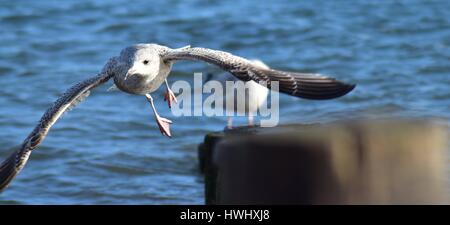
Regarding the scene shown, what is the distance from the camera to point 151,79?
7531 millimetres

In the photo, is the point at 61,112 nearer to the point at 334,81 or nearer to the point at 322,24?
the point at 334,81

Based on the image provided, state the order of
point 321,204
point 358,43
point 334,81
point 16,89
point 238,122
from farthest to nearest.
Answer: point 358,43
point 16,89
point 238,122
point 334,81
point 321,204

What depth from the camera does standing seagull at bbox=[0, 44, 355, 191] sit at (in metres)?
6.67

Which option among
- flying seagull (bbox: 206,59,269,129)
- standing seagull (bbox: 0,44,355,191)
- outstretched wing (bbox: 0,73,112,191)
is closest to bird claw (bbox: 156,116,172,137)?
standing seagull (bbox: 0,44,355,191)

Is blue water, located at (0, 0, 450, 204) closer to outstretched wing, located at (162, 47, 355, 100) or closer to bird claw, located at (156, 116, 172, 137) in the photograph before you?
bird claw, located at (156, 116, 172, 137)

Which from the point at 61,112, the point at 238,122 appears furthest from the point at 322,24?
the point at 61,112

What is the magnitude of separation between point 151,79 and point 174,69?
601 cm

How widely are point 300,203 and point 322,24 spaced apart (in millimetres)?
11690

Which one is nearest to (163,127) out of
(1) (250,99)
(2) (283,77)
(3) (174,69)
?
(2) (283,77)

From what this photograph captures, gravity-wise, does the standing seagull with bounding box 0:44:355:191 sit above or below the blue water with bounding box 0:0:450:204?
below

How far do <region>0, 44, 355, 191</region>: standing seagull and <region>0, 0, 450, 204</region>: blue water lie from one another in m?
1.45

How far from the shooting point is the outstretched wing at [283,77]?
6.57 metres

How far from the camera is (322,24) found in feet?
50.7

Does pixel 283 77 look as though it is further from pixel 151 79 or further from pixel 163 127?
pixel 163 127
